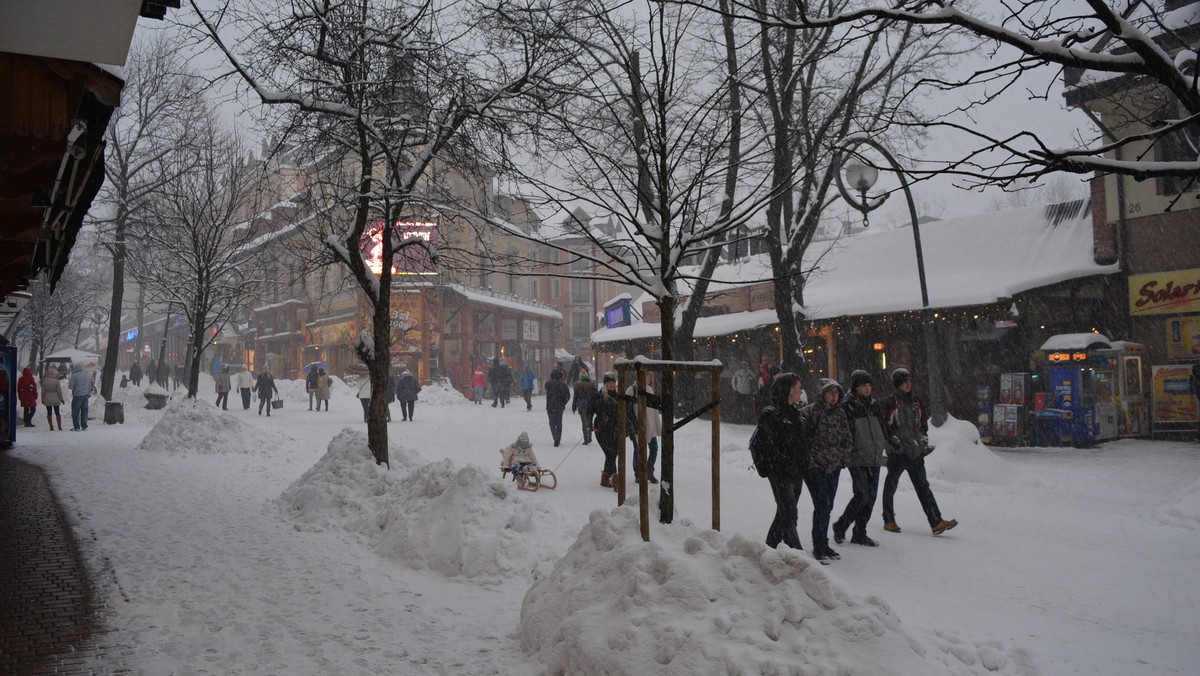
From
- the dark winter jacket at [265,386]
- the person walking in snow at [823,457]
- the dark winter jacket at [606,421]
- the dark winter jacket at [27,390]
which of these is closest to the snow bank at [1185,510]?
the person walking in snow at [823,457]

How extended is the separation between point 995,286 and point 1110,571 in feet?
39.8

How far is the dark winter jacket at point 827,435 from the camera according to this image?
7043mm

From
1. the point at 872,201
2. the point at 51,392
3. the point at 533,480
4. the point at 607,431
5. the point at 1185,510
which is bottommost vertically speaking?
the point at 1185,510

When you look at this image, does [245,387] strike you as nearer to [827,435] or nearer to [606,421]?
[606,421]

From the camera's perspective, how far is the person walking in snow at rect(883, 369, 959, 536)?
8.07 metres

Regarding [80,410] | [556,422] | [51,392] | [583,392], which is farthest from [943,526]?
[51,392]

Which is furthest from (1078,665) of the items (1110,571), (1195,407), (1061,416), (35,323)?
(35,323)

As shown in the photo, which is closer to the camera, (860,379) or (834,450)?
(834,450)

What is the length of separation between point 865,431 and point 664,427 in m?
3.14

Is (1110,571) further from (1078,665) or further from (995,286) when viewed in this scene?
(995,286)

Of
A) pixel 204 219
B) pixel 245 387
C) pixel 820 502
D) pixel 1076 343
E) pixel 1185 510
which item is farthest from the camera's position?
pixel 245 387

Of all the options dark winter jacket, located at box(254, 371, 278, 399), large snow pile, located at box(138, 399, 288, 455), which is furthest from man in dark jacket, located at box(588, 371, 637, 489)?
dark winter jacket, located at box(254, 371, 278, 399)

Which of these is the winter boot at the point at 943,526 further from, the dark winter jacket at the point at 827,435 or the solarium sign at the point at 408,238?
the solarium sign at the point at 408,238

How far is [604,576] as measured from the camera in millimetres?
4512
